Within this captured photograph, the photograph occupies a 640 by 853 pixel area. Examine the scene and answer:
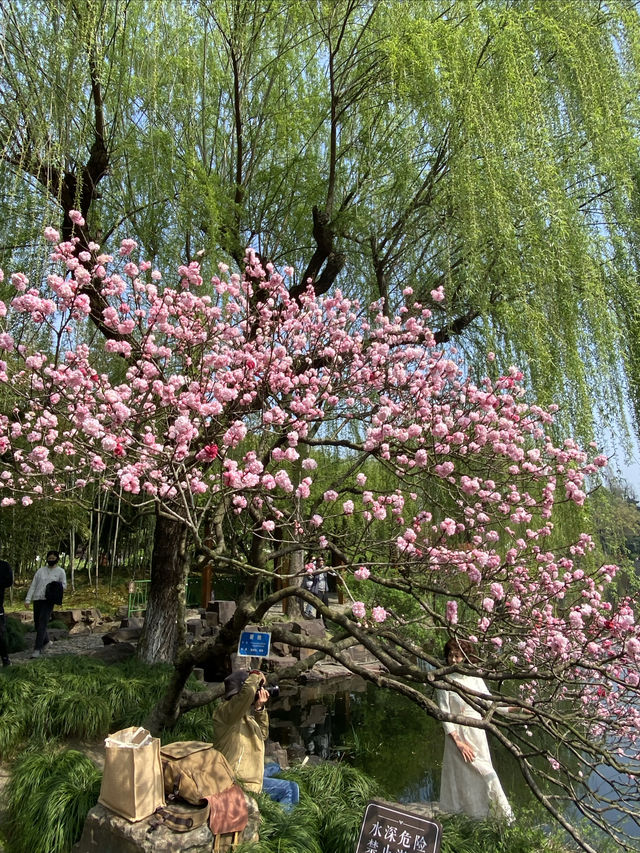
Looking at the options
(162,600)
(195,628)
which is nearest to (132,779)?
(162,600)

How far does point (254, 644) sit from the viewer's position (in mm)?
3838

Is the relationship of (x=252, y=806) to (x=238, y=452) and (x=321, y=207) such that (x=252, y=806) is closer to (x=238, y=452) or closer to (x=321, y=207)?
(x=238, y=452)

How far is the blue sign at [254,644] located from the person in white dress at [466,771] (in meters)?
1.13

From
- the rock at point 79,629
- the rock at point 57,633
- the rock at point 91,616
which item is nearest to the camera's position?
the rock at point 57,633

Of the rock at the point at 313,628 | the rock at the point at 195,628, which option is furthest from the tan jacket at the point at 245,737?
the rock at the point at 313,628

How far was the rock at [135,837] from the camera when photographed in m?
2.68

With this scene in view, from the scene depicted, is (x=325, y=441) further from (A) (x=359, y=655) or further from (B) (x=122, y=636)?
(A) (x=359, y=655)

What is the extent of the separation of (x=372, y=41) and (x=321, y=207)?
1.65 meters

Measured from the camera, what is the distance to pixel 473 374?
5508 mm

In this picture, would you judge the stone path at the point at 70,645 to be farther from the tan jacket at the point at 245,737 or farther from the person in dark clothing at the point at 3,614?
the tan jacket at the point at 245,737

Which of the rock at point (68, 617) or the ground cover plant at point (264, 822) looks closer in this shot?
the ground cover plant at point (264, 822)

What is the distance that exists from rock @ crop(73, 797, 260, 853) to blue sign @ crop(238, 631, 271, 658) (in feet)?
3.28

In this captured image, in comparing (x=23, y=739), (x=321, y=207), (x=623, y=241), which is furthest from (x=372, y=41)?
(x=23, y=739)

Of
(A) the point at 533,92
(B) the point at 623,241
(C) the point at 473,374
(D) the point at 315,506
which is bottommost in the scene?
(D) the point at 315,506
